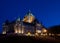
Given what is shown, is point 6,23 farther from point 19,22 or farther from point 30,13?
point 30,13

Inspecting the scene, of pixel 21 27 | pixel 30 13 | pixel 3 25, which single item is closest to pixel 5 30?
pixel 3 25

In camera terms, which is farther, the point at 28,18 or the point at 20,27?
the point at 28,18

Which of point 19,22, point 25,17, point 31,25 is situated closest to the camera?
point 19,22

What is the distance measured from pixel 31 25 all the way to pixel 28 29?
4800 mm

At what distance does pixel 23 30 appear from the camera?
9538 cm

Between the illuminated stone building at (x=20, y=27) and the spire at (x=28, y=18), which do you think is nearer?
the illuminated stone building at (x=20, y=27)

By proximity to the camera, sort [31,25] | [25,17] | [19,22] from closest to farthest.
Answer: [19,22], [31,25], [25,17]

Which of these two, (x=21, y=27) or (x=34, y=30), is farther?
(x=34, y=30)

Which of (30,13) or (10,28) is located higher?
(30,13)

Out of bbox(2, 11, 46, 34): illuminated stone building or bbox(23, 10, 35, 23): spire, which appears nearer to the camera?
bbox(2, 11, 46, 34): illuminated stone building

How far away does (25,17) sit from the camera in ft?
376

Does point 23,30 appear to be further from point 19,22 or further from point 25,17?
point 25,17

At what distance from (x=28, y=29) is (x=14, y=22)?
9.01 meters

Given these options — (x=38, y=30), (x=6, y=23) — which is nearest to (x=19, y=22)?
(x=6, y=23)
